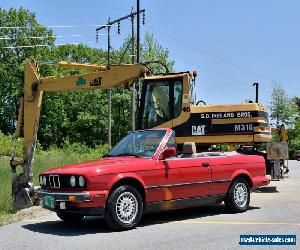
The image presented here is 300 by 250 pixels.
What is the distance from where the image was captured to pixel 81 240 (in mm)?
8250

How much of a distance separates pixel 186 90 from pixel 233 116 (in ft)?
6.70

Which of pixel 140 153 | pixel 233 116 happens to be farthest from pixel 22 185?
pixel 233 116

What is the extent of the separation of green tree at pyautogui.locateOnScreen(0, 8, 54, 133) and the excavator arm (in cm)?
4284

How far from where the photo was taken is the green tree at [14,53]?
2208 inches

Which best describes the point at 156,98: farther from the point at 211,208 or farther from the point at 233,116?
the point at 211,208

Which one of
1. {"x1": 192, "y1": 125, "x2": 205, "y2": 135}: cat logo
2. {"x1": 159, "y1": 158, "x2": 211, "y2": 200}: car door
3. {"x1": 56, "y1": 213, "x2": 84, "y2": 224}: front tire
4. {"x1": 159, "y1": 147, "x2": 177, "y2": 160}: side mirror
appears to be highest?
{"x1": 192, "y1": 125, "x2": 205, "y2": 135}: cat logo

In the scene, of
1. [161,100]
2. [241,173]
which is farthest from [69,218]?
[161,100]

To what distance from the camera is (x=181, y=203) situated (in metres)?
10.0

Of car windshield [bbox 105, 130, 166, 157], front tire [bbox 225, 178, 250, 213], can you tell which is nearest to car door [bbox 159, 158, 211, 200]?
car windshield [bbox 105, 130, 166, 157]

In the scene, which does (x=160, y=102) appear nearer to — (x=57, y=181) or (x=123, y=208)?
(x=57, y=181)

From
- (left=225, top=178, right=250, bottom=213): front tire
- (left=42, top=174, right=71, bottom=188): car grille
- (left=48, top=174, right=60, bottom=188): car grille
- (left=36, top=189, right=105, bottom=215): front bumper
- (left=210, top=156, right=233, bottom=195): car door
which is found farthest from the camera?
(left=225, top=178, right=250, bottom=213): front tire

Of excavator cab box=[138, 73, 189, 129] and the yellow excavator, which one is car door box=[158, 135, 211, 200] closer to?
the yellow excavator

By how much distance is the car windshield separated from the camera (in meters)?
10.1

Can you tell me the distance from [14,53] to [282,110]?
118 ft
